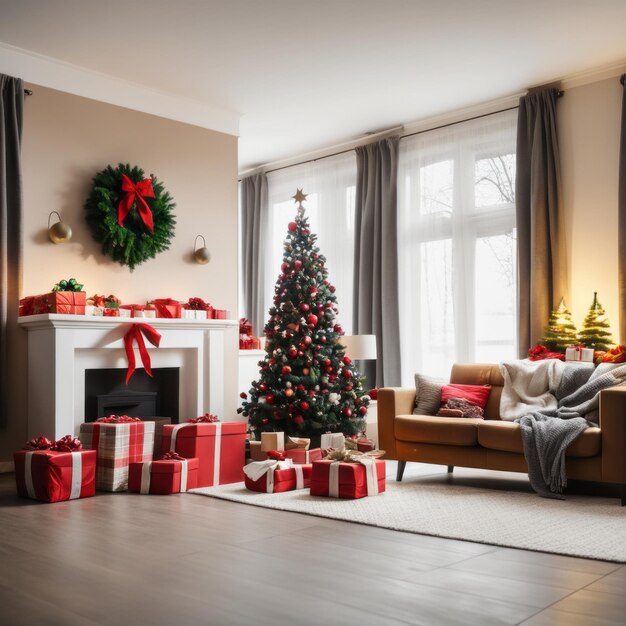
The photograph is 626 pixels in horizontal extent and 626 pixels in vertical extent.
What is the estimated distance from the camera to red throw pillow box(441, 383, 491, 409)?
524cm

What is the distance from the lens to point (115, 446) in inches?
185

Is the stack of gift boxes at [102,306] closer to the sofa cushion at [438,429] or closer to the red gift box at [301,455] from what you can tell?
the red gift box at [301,455]

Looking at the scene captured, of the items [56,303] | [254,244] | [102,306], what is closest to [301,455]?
[102,306]

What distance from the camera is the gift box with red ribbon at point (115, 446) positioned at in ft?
15.3

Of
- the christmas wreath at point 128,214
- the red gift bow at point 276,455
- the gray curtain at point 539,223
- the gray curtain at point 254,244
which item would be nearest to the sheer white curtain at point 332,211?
the gray curtain at point 254,244

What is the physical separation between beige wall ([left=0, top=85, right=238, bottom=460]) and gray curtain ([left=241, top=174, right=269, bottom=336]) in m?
1.78

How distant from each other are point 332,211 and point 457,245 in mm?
1674

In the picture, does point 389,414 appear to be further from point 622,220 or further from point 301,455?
point 622,220

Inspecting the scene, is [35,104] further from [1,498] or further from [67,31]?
[1,498]

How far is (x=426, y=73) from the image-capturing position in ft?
20.1

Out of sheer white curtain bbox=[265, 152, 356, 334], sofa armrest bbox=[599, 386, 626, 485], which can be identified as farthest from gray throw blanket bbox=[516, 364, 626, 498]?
sheer white curtain bbox=[265, 152, 356, 334]

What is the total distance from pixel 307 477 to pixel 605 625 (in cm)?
272

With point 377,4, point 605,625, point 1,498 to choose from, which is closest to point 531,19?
point 377,4

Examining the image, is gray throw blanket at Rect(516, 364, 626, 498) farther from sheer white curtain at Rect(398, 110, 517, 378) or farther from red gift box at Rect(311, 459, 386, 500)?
sheer white curtain at Rect(398, 110, 517, 378)
